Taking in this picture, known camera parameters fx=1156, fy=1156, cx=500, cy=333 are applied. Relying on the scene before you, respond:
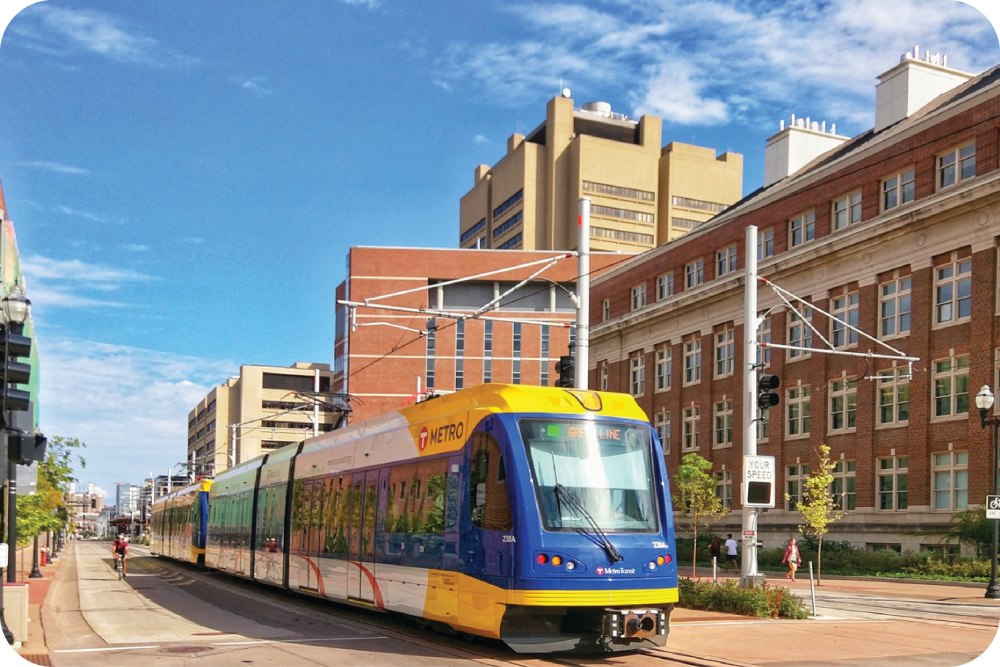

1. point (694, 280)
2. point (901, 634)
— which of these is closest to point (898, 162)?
point (694, 280)

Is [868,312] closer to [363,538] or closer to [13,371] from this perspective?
[363,538]

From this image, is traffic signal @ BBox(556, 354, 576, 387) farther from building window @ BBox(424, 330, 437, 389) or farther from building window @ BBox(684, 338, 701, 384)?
building window @ BBox(424, 330, 437, 389)

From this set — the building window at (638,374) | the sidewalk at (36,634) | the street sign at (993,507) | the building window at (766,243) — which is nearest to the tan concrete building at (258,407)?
the building window at (638,374)

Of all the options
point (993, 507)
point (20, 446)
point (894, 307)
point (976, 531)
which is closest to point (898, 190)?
point (894, 307)

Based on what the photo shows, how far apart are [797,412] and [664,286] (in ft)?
48.0

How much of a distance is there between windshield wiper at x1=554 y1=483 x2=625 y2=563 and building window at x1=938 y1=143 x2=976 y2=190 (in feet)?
108

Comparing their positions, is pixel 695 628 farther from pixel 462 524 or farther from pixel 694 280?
pixel 694 280

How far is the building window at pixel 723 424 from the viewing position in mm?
56844

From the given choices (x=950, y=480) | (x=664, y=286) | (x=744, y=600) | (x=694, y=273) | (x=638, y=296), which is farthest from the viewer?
(x=638, y=296)

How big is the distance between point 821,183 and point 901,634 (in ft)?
115

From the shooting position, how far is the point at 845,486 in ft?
156

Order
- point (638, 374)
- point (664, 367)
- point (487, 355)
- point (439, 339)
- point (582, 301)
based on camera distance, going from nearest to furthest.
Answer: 1. point (582, 301)
2. point (664, 367)
3. point (638, 374)
4. point (439, 339)
5. point (487, 355)

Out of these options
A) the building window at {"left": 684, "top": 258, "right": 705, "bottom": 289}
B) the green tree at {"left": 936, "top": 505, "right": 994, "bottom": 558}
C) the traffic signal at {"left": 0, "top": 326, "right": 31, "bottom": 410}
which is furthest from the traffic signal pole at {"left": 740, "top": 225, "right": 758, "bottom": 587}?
the building window at {"left": 684, "top": 258, "right": 705, "bottom": 289}

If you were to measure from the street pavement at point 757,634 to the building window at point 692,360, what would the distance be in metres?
33.6
